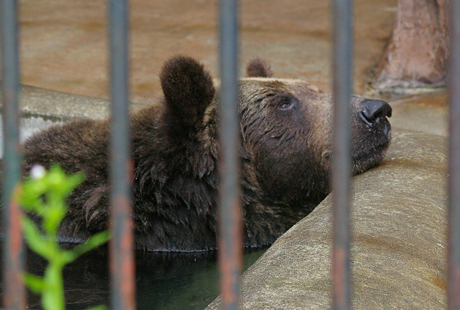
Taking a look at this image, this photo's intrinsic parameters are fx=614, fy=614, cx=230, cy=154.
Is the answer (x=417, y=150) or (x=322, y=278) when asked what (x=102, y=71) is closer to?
(x=417, y=150)

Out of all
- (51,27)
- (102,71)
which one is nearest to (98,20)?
(51,27)

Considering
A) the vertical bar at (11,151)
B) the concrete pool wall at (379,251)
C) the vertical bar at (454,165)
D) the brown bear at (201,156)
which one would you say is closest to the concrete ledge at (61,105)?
the brown bear at (201,156)

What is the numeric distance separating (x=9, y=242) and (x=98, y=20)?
1097cm

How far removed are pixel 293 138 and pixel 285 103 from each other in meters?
0.26

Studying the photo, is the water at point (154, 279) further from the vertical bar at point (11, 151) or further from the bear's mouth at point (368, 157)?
the vertical bar at point (11, 151)

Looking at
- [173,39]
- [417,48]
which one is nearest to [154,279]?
[417,48]

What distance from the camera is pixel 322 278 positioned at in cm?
209

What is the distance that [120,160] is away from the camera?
1188mm

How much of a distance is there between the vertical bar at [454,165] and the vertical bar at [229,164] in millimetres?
402

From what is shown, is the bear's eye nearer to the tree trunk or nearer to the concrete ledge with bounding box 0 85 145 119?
the concrete ledge with bounding box 0 85 145 119

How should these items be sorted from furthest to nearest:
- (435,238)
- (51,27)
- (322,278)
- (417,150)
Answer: (51,27) → (417,150) → (435,238) → (322,278)

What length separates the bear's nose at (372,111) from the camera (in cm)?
391

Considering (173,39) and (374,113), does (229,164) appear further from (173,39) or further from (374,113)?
(173,39)

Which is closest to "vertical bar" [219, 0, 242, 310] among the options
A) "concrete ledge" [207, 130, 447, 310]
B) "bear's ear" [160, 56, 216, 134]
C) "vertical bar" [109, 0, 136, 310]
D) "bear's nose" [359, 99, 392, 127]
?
"vertical bar" [109, 0, 136, 310]
